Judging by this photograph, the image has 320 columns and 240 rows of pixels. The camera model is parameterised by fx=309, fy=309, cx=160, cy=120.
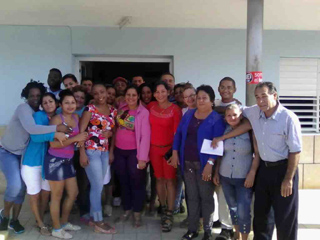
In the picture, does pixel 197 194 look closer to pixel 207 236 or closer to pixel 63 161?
pixel 207 236

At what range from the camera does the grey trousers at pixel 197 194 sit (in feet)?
11.2

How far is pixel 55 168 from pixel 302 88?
519cm

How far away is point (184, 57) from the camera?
6.02m

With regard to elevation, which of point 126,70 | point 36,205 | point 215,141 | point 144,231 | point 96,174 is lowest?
point 144,231

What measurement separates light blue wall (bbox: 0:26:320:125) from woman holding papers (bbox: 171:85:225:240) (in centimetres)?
273

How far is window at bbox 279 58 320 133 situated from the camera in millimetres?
6309

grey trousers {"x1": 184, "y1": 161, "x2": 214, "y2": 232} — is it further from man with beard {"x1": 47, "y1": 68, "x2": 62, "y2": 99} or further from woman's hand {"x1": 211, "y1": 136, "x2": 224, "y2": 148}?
man with beard {"x1": 47, "y1": 68, "x2": 62, "y2": 99}

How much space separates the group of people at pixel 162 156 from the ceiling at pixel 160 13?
5.11 feet

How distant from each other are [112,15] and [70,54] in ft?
4.07

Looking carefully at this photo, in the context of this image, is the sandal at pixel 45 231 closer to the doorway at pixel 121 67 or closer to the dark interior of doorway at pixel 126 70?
the doorway at pixel 121 67

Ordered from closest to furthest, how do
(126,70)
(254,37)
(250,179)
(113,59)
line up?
(250,179) < (254,37) < (113,59) < (126,70)

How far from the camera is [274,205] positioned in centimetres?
305

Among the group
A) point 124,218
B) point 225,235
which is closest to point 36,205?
point 124,218

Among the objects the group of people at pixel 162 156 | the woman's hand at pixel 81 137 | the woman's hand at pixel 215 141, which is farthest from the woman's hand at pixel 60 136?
the woman's hand at pixel 215 141
